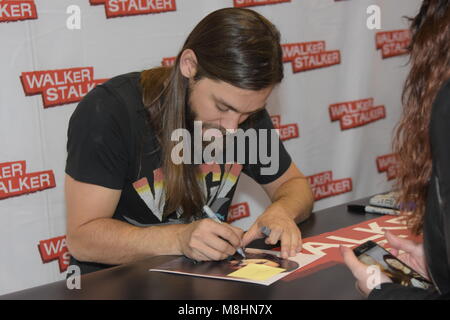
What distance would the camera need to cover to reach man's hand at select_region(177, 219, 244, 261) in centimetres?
134

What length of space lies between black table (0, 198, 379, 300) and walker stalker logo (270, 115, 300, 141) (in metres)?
1.59

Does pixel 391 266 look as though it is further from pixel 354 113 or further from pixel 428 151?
pixel 354 113

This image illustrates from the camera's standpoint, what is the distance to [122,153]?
1.54m

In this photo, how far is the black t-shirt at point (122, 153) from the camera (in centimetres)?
149

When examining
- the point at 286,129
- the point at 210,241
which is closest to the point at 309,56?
the point at 286,129

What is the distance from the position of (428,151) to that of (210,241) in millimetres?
535

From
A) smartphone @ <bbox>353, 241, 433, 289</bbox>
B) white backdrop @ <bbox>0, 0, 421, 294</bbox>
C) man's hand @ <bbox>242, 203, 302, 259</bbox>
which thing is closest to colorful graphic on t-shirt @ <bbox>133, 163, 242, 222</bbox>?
man's hand @ <bbox>242, 203, 302, 259</bbox>

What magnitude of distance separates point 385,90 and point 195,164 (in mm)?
1986

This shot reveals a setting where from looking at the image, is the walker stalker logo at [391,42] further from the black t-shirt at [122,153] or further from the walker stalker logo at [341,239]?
the black t-shirt at [122,153]

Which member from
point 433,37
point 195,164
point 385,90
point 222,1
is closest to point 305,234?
point 195,164

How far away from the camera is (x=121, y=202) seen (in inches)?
63.9

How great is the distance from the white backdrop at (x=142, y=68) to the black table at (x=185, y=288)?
36.3 inches

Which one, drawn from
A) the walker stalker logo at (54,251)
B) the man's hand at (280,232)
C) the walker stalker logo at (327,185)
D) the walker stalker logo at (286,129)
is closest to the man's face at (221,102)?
the man's hand at (280,232)

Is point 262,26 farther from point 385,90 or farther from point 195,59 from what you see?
point 385,90
